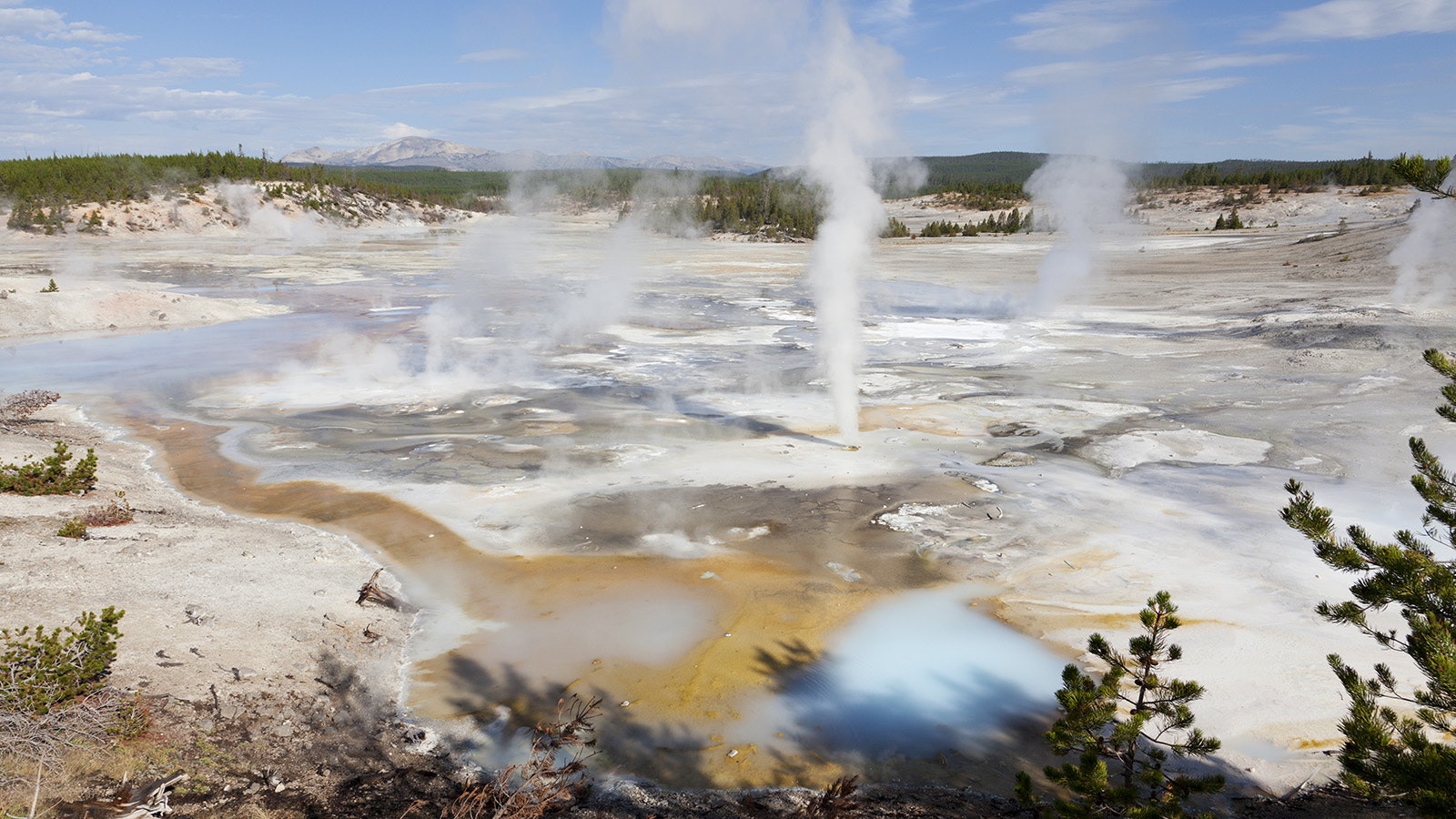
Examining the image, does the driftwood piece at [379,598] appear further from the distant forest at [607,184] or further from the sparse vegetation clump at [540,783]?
the distant forest at [607,184]

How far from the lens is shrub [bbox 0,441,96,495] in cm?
860

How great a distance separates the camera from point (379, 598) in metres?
7.28

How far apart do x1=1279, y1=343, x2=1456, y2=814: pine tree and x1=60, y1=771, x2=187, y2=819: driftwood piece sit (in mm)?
5508

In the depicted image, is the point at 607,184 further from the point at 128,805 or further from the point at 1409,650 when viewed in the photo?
the point at 1409,650

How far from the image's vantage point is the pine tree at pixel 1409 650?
9.39ft

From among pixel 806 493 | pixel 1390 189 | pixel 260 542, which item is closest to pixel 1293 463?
pixel 806 493

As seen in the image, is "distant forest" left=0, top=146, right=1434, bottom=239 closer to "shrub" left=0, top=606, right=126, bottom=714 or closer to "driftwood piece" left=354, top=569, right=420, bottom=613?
"driftwood piece" left=354, top=569, right=420, bottom=613

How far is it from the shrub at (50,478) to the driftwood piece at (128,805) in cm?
586

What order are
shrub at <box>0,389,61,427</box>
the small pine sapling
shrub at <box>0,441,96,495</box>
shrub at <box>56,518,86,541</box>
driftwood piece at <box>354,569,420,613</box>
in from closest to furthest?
the small pine sapling < driftwood piece at <box>354,569,420,613</box> < shrub at <box>56,518,86,541</box> < shrub at <box>0,441,96,495</box> < shrub at <box>0,389,61,427</box>

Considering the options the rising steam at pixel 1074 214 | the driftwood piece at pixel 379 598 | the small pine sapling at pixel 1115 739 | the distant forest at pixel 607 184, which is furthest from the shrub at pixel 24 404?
the distant forest at pixel 607 184

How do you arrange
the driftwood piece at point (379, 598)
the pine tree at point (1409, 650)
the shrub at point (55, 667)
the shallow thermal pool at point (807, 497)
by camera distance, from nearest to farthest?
the pine tree at point (1409, 650) < the shrub at point (55, 667) < the shallow thermal pool at point (807, 497) < the driftwood piece at point (379, 598)

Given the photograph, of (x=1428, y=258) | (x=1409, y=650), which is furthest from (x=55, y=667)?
(x=1428, y=258)

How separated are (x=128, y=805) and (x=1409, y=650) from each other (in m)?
5.95

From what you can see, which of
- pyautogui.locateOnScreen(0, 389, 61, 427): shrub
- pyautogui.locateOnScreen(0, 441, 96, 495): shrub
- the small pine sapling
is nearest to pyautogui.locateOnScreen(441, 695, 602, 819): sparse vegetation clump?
the small pine sapling
